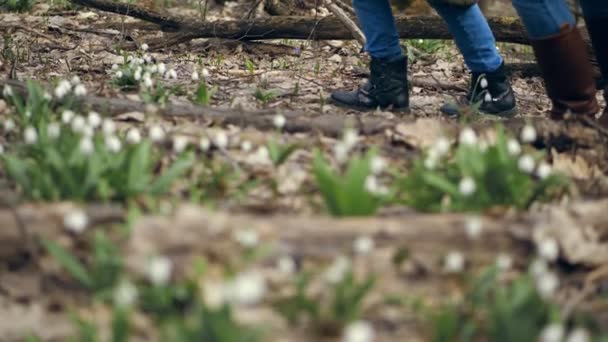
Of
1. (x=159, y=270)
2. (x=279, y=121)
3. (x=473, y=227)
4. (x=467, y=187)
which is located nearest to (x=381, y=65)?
(x=279, y=121)

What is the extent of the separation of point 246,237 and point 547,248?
2.56 feet

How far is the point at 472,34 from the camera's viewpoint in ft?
13.8

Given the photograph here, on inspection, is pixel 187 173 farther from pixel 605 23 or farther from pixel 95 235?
pixel 605 23

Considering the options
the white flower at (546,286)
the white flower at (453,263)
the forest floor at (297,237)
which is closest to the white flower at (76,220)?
the forest floor at (297,237)

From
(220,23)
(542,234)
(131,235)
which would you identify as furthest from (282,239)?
(220,23)

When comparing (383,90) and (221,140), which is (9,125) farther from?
(383,90)

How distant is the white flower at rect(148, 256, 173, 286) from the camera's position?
176cm

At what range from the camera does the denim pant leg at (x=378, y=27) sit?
4.35 m

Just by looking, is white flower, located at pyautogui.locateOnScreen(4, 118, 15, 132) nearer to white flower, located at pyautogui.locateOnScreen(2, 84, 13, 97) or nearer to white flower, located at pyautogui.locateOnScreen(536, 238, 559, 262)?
white flower, located at pyautogui.locateOnScreen(2, 84, 13, 97)

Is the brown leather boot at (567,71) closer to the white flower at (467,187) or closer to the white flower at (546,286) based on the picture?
the white flower at (467,187)

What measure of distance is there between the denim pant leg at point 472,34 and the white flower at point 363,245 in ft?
7.83

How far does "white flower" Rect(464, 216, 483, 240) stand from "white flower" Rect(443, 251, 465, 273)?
0.22 ft

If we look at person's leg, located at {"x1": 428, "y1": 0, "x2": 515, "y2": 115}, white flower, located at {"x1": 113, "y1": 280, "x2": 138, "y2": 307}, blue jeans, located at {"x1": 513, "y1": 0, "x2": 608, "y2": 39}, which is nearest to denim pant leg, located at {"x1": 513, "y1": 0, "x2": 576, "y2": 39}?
blue jeans, located at {"x1": 513, "y1": 0, "x2": 608, "y2": 39}

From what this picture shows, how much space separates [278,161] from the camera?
274 cm
